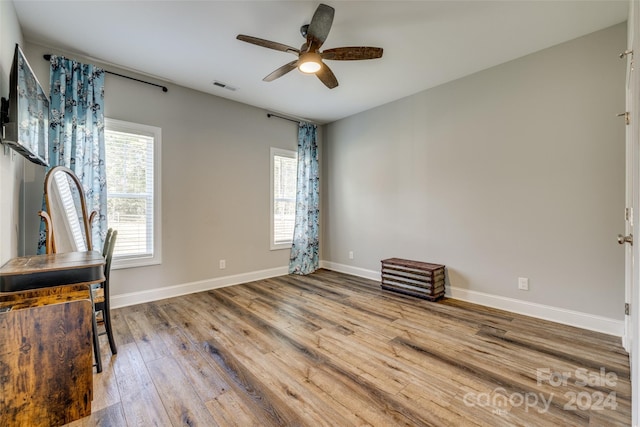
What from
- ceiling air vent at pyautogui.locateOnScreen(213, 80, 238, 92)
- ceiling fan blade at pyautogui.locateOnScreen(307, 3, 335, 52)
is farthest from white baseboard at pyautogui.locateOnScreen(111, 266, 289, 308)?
ceiling fan blade at pyautogui.locateOnScreen(307, 3, 335, 52)

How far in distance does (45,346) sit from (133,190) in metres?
2.27

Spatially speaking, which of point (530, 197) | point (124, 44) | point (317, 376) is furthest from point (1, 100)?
point (530, 197)

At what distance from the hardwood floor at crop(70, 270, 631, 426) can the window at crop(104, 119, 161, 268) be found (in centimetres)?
70

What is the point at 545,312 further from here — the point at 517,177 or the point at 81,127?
the point at 81,127

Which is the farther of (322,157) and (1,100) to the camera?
(322,157)

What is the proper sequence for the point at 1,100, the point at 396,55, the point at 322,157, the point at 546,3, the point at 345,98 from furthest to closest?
the point at 322,157
the point at 345,98
the point at 396,55
the point at 546,3
the point at 1,100

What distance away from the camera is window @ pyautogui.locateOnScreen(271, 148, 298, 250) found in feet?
15.5

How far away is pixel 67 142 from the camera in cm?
285

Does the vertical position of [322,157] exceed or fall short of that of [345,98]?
it falls short

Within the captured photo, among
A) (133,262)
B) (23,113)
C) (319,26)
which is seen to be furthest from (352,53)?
(133,262)

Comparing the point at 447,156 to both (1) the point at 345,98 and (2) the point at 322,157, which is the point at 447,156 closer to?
(1) the point at 345,98

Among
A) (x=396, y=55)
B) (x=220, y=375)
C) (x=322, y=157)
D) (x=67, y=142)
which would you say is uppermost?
(x=396, y=55)

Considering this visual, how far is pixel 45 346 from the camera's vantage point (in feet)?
4.90

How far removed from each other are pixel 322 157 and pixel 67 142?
12.3ft
